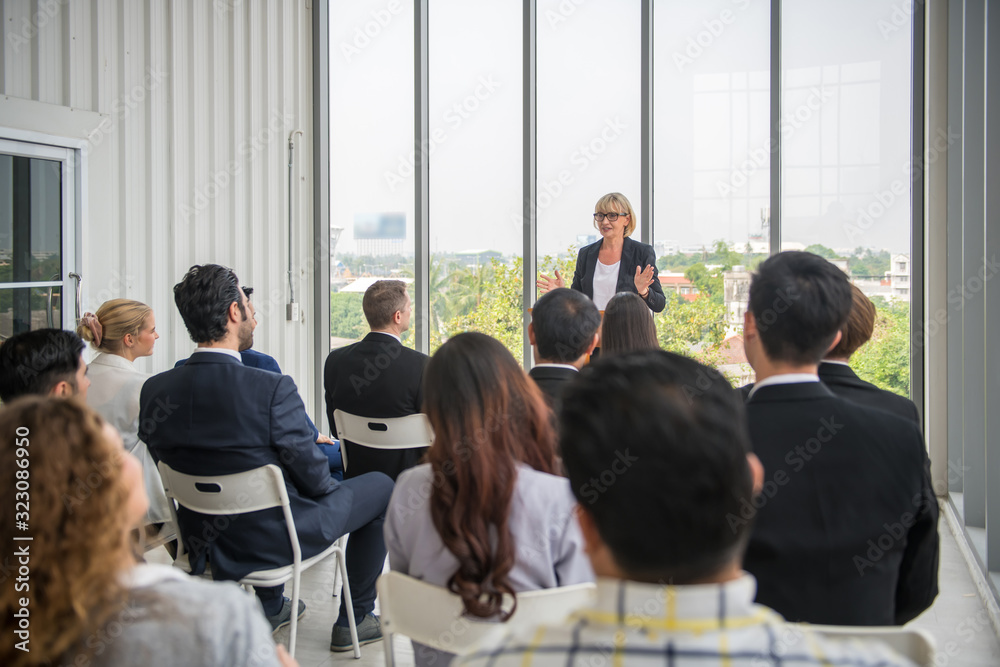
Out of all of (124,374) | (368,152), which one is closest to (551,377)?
(124,374)

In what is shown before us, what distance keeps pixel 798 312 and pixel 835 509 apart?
40 centimetres

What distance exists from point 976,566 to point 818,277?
253 centimetres

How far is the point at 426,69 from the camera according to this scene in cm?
537

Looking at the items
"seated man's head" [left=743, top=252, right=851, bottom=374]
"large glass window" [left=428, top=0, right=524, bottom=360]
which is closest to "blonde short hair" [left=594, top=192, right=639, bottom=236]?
"large glass window" [left=428, top=0, right=524, bottom=360]

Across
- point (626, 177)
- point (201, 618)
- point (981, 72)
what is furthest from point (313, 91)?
point (201, 618)

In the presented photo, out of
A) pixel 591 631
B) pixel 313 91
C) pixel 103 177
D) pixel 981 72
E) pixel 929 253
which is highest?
pixel 313 91

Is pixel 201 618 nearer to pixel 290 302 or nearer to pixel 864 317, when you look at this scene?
pixel 864 317

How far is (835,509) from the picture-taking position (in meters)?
1.39

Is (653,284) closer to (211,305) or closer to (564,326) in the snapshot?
(564,326)
